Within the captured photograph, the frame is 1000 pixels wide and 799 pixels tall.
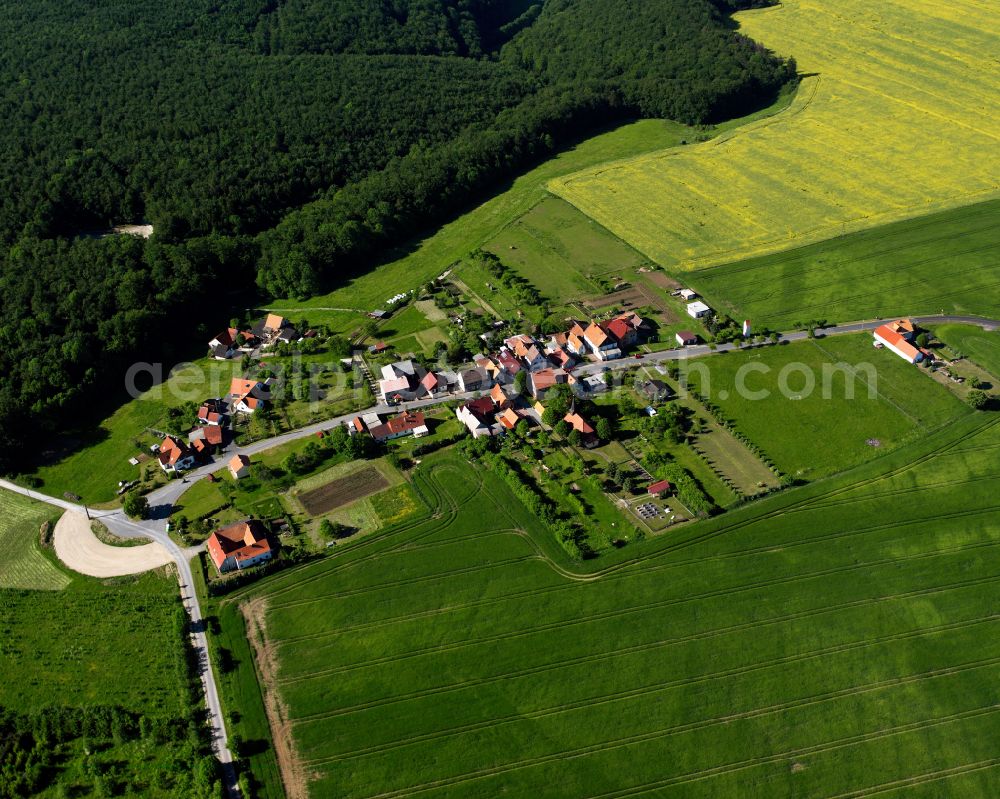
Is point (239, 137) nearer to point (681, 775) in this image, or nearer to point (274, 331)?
point (274, 331)

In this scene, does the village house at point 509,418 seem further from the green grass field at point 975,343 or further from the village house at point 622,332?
the green grass field at point 975,343

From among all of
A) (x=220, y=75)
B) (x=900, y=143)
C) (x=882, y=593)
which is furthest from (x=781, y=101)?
(x=882, y=593)

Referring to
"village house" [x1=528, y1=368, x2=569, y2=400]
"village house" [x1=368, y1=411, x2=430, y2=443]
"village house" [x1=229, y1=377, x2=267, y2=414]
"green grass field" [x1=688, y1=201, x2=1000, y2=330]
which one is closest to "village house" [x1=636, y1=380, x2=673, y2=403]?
"village house" [x1=528, y1=368, x2=569, y2=400]

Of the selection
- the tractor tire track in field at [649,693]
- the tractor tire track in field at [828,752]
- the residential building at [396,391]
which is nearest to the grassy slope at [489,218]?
the residential building at [396,391]

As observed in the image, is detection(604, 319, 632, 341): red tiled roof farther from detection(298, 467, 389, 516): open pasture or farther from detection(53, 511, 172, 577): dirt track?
detection(53, 511, 172, 577): dirt track

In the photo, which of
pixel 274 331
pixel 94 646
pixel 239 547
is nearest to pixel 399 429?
pixel 239 547

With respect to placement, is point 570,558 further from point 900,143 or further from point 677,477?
point 900,143
